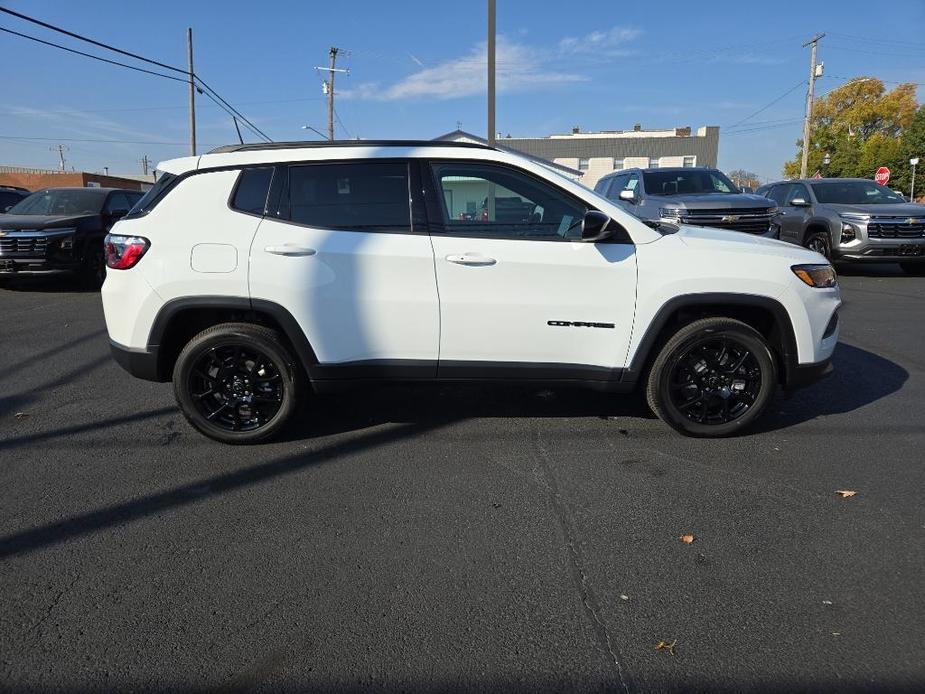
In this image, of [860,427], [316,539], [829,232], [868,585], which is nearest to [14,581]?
[316,539]

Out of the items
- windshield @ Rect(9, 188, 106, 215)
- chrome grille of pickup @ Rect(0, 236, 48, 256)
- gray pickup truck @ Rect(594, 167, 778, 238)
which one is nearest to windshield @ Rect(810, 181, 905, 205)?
gray pickup truck @ Rect(594, 167, 778, 238)

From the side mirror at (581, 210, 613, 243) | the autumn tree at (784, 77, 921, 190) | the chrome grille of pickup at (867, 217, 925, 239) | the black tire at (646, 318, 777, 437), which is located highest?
the autumn tree at (784, 77, 921, 190)

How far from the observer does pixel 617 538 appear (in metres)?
3.03

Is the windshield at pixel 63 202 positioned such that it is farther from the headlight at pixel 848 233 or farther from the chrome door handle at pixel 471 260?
the headlight at pixel 848 233

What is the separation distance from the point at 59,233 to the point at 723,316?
390 inches

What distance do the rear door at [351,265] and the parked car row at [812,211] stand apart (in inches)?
268

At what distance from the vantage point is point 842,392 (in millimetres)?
5176

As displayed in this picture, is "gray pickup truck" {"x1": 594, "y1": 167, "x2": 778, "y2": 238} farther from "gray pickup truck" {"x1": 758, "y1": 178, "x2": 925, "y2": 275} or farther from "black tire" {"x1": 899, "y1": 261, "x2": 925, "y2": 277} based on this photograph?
"black tire" {"x1": 899, "y1": 261, "x2": 925, "y2": 277}

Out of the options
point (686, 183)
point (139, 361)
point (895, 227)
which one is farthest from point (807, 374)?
point (895, 227)

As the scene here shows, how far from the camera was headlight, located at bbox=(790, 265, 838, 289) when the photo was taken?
13.2ft

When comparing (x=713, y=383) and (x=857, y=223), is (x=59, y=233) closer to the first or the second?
(x=713, y=383)

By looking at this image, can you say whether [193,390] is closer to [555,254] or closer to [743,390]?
[555,254]

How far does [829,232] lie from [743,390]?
30.1 feet

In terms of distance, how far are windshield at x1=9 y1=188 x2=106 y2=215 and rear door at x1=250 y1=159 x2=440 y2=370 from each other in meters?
8.81
